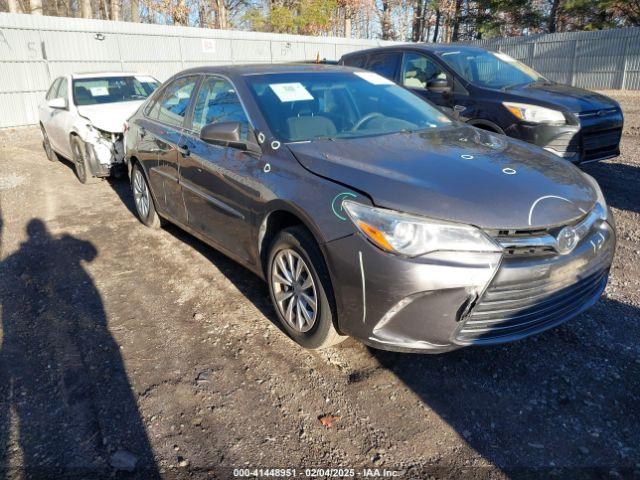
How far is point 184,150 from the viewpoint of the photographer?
422cm

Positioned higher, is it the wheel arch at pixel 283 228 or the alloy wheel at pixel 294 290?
the wheel arch at pixel 283 228

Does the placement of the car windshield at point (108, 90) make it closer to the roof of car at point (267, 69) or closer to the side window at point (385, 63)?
the side window at point (385, 63)

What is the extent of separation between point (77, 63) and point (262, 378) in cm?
1560

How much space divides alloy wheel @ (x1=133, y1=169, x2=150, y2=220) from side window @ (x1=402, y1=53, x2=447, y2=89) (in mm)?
3744

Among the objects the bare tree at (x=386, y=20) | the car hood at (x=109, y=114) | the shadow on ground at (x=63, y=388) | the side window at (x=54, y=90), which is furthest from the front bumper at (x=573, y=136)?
the bare tree at (x=386, y=20)

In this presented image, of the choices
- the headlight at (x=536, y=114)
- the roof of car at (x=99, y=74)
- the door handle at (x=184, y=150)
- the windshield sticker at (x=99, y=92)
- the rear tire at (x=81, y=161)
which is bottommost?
the rear tire at (x=81, y=161)

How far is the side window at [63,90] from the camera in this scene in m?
8.03

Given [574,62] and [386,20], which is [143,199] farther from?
[386,20]

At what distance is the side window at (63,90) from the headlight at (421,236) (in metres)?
7.17

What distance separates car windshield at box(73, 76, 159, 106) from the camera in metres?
7.93

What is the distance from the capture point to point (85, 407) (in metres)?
2.76

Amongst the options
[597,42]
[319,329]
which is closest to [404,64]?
[319,329]

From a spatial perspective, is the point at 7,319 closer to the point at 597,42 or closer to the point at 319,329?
the point at 319,329

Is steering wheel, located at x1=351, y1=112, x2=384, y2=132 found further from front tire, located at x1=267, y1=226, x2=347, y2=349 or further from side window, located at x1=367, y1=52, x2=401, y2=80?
side window, located at x1=367, y1=52, x2=401, y2=80
